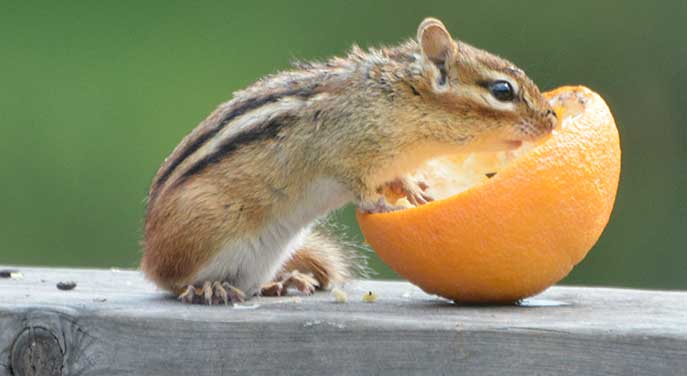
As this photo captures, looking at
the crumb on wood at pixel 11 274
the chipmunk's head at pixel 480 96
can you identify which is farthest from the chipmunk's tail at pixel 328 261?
the crumb on wood at pixel 11 274

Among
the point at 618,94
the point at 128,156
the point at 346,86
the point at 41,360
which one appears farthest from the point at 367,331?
the point at 618,94

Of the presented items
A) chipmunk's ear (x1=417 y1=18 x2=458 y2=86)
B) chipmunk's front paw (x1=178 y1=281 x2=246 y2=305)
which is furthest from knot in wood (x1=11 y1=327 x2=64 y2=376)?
chipmunk's ear (x1=417 y1=18 x2=458 y2=86)

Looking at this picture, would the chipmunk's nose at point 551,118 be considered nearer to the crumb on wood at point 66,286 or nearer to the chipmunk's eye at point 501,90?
the chipmunk's eye at point 501,90

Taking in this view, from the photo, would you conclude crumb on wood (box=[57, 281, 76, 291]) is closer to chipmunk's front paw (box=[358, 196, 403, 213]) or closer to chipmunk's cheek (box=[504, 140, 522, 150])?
chipmunk's front paw (box=[358, 196, 403, 213])

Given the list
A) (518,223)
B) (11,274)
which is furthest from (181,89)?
(518,223)

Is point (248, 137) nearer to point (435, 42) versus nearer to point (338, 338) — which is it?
point (435, 42)

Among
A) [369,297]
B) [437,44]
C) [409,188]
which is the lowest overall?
[369,297]

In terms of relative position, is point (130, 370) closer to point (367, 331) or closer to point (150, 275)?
point (367, 331)
